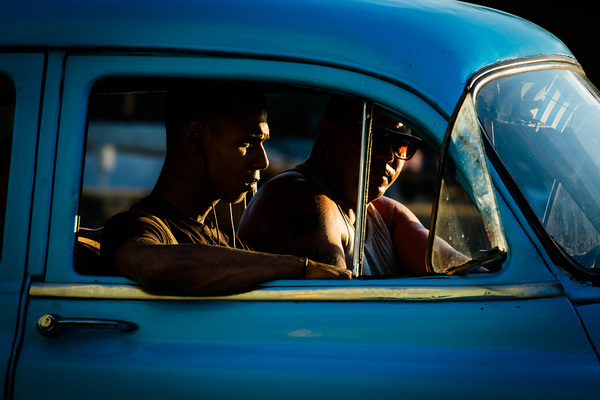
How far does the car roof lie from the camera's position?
6.21 ft

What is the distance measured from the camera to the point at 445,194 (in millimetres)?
1804

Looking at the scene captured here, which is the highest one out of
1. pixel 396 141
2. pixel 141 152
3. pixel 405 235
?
pixel 141 152

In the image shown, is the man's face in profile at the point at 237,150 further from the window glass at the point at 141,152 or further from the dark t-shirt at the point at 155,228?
the window glass at the point at 141,152

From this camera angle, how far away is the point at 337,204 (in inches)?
102

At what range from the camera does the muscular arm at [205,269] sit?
1855 mm

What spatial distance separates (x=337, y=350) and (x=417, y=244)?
4.02 ft

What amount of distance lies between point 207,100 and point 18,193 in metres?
Result: 0.76

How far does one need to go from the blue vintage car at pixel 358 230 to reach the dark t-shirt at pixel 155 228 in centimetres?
12

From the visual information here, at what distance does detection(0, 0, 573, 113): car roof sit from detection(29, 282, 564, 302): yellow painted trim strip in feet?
1.52

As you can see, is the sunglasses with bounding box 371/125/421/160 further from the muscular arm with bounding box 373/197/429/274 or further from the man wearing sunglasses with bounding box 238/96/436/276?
the muscular arm with bounding box 373/197/429/274

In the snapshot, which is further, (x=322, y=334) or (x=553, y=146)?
(x=553, y=146)

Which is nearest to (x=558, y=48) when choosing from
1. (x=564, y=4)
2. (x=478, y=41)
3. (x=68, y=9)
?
(x=478, y=41)

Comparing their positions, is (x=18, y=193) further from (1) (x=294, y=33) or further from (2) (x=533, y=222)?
(2) (x=533, y=222)

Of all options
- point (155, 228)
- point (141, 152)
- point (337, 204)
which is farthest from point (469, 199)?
point (141, 152)
